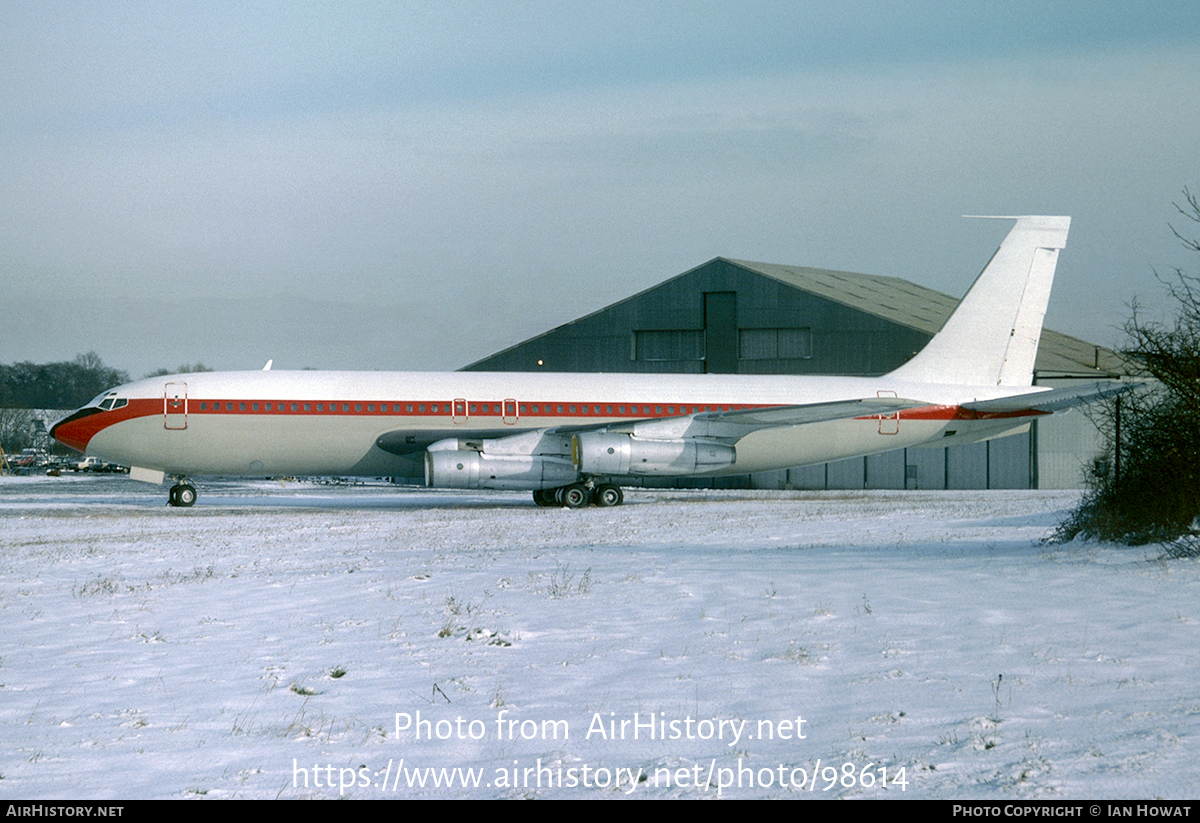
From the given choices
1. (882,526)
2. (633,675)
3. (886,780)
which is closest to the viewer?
(886,780)

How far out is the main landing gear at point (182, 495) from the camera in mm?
30797

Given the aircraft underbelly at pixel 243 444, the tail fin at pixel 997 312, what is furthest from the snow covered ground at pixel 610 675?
the tail fin at pixel 997 312

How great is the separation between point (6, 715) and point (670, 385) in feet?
85.8

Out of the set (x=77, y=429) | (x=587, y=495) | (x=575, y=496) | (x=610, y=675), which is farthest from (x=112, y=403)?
(x=610, y=675)

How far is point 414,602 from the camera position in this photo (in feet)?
40.1

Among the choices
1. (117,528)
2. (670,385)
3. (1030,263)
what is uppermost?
(1030,263)

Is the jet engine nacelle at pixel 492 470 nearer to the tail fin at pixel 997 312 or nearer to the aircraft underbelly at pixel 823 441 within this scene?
the aircraft underbelly at pixel 823 441

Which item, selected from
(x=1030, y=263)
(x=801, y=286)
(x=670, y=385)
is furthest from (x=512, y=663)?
(x=801, y=286)

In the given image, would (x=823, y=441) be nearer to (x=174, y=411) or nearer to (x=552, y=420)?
(x=552, y=420)

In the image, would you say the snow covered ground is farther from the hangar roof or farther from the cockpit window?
the hangar roof

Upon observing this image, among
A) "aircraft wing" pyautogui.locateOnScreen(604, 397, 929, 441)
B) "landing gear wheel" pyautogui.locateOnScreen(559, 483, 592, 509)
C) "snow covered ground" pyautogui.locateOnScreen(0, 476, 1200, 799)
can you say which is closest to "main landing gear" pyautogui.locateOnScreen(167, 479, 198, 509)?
"landing gear wheel" pyautogui.locateOnScreen(559, 483, 592, 509)

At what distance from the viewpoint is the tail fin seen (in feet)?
116

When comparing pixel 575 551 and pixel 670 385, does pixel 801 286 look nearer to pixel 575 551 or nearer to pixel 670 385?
pixel 670 385

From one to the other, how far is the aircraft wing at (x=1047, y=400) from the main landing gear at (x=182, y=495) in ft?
78.0
